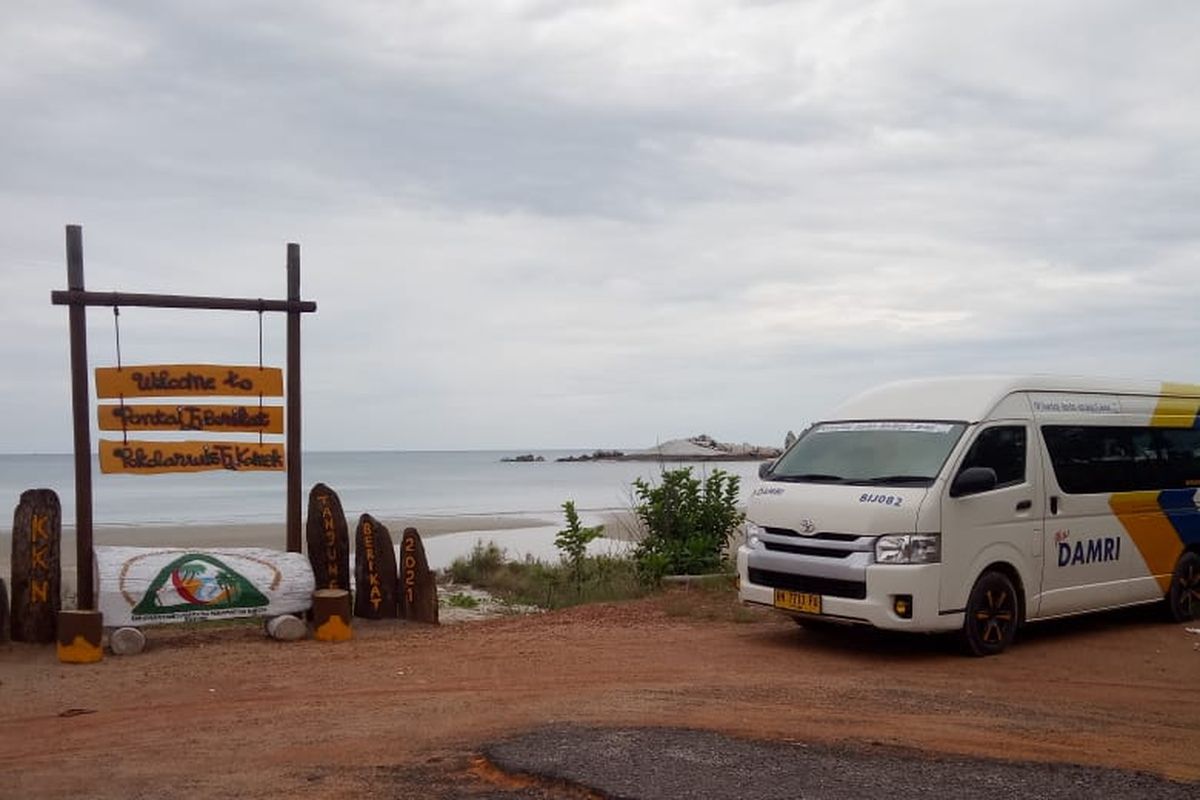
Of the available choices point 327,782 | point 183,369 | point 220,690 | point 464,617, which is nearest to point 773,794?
point 327,782

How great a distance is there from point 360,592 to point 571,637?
7.95 feet

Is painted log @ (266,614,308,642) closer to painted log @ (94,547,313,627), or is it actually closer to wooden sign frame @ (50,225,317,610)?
painted log @ (94,547,313,627)

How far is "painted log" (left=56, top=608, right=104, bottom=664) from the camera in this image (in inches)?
398

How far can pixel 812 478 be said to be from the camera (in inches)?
413

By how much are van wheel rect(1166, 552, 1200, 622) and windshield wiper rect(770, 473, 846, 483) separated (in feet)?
13.3

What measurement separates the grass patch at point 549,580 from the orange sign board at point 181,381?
5.07m

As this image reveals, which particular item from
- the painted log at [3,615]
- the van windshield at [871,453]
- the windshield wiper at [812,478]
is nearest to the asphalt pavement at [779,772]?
the van windshield at [871,453]

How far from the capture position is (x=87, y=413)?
11055 millimetres

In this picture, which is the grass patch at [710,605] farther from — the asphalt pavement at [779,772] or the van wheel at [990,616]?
the asphalt pavement at [779,772]

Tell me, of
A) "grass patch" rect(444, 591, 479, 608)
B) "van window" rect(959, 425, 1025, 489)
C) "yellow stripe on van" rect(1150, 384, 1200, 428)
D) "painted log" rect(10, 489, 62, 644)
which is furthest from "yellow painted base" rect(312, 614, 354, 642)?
"yellow stripe on van" rect(1150, 384, 1200, 428)

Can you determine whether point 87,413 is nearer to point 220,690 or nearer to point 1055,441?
point 220,690

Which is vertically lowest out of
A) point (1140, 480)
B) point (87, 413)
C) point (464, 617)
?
point (464, 617)

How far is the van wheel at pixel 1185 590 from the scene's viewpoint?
469 inches

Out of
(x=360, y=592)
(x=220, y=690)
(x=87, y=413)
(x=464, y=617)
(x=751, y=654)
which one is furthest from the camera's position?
(x=464, y=617)
